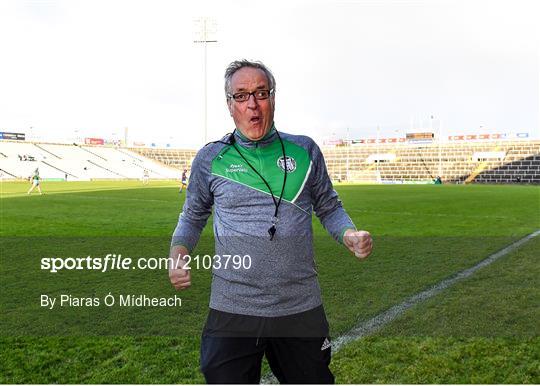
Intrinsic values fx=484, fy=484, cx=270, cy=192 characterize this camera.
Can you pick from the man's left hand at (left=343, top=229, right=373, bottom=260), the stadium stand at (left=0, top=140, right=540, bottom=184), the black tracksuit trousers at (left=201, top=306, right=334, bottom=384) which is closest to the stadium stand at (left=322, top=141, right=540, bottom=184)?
the stadium stand at (left=0, top=140, right=540, bottom=184)

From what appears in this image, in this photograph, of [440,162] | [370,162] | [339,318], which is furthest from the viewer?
[370,162]

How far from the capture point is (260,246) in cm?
A: 226

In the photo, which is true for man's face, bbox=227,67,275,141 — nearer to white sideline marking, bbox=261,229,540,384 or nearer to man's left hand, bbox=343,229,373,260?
man's left hand, bbox=343,229,373,260

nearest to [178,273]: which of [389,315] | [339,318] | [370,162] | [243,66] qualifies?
[243,66]

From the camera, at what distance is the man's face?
2.35 metres

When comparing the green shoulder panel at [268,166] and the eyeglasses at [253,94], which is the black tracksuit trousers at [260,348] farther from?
the eyeglasses at [253,94]

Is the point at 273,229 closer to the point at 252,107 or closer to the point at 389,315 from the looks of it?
the point at 252,107

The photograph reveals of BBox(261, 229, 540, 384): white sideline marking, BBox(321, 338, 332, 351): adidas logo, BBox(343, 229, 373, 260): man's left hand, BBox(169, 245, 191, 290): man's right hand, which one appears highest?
BBox(343, 229, 373, 260): man's left hand

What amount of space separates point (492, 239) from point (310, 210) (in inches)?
425

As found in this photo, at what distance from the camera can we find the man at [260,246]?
2.26m

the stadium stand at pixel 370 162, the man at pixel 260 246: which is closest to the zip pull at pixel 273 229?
the man at pixel 260 246

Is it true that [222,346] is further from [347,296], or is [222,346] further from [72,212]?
[72,212]

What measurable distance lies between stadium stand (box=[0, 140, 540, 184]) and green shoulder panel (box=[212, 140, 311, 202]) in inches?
2526

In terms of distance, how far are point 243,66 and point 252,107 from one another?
0.24 metres
